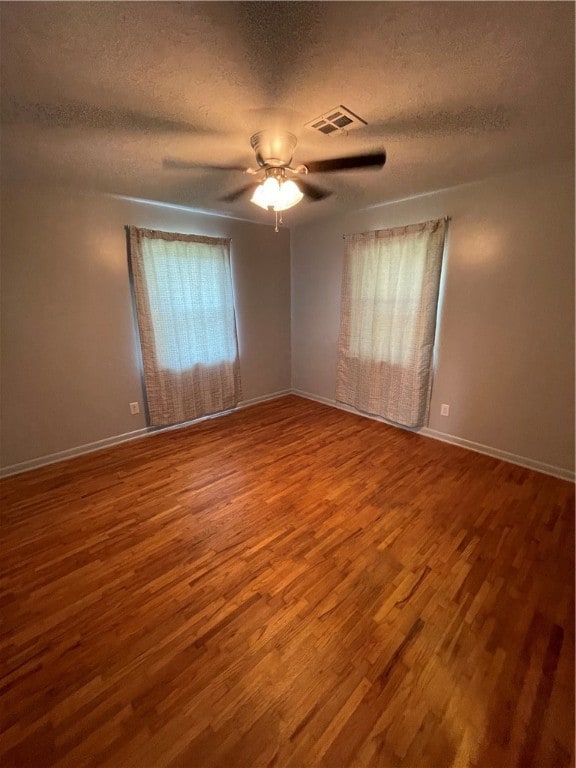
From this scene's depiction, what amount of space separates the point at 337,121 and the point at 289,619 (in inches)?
92.4

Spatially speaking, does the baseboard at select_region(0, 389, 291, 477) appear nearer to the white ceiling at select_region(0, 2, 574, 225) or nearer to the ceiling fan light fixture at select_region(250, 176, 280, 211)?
the white ceiling at select_region(0, 2, 574, 225)

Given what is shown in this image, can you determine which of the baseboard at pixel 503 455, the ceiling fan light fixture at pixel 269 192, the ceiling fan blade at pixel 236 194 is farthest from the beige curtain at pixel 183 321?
the baseboard at pixel 503 455

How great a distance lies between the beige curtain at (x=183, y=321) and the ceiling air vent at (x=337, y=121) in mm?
1871

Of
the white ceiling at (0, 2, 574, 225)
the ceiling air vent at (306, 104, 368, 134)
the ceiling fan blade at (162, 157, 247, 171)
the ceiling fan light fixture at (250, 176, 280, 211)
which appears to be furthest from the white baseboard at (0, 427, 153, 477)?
the ceiling air vent at (306, 104, 368, 134)

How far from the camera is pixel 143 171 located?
2090 mm

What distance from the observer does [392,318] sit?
3066 mm

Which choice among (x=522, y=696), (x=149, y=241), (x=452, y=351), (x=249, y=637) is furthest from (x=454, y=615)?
(x=149, y=241)

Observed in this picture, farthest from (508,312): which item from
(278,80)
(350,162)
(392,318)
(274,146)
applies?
(278,80)

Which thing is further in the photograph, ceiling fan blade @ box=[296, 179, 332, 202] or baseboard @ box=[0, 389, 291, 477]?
baseboard @ box=[0, 389, 291, 477]

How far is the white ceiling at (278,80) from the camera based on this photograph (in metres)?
0.95

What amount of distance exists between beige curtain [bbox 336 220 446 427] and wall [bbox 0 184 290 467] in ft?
5.42

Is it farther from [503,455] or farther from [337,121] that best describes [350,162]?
[503,455]

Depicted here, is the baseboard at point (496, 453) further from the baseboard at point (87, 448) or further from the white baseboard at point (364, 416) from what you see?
the baseboard at point (87, 448)

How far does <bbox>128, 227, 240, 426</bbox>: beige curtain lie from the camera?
288cm
